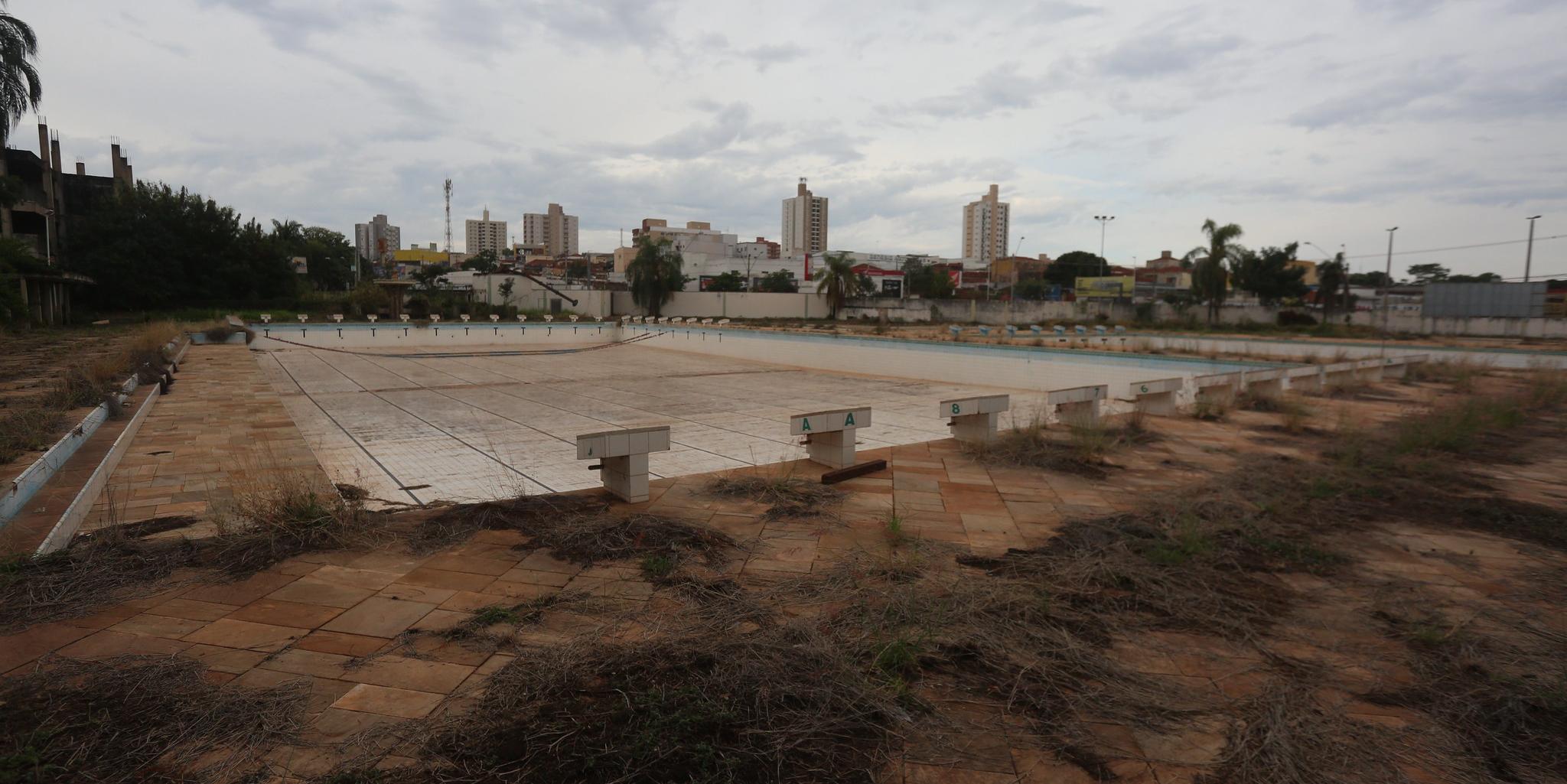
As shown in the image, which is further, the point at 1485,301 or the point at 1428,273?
A: the point at 1428,273

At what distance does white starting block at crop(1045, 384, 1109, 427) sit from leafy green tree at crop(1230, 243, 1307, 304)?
36.7 m

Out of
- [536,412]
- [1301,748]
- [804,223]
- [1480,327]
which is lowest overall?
[536,412]

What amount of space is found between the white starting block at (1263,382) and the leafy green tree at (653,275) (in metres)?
37.4

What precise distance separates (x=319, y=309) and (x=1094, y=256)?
222 ft

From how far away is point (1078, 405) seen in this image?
7812 millimetres

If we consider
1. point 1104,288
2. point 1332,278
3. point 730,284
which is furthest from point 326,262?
point 1332,278

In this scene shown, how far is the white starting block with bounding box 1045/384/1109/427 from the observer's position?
7.62 meters

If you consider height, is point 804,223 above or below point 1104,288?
above

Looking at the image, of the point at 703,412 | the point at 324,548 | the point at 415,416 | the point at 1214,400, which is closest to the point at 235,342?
the point at 415,416

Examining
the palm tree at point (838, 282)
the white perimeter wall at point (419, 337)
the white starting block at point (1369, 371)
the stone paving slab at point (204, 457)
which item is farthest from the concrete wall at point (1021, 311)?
the stone paving slab at point (204, 457)

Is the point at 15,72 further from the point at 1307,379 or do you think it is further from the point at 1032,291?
the point at 1032,291

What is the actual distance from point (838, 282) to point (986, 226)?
336ft

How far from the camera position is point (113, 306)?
3222cm

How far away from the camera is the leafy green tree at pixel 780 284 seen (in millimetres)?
58281
